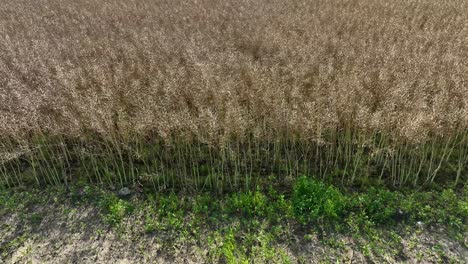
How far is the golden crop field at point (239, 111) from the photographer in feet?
14.9

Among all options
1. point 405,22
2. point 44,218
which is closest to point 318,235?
point 44,218

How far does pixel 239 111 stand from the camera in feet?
15.1

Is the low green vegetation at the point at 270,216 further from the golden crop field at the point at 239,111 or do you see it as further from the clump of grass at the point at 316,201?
the golden crop field at the point at 239,111

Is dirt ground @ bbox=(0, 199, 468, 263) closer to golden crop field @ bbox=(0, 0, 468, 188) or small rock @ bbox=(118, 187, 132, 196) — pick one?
small rock @ bbox=(118, 187, 132, 196)

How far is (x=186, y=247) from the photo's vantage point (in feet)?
12.0

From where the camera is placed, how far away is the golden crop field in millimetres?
4551

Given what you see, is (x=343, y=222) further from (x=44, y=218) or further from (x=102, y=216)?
(x=44, y=218)

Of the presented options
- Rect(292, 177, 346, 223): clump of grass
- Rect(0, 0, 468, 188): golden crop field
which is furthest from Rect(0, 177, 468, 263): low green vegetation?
Rect(0, 0, 468, 188): golden crop field

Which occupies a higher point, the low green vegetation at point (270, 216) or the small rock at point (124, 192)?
the small rock at point (124, 192)

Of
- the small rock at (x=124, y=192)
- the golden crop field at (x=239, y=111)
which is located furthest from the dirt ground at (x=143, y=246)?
the golden crop field at (x=239, y=111)

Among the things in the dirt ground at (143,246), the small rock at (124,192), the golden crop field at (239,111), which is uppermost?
the golden crop field at (239,111)

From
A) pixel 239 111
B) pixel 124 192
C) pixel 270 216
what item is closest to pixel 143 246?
pixel 124 192

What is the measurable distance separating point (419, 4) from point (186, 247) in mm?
12646

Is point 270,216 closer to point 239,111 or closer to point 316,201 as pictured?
point 316,201
